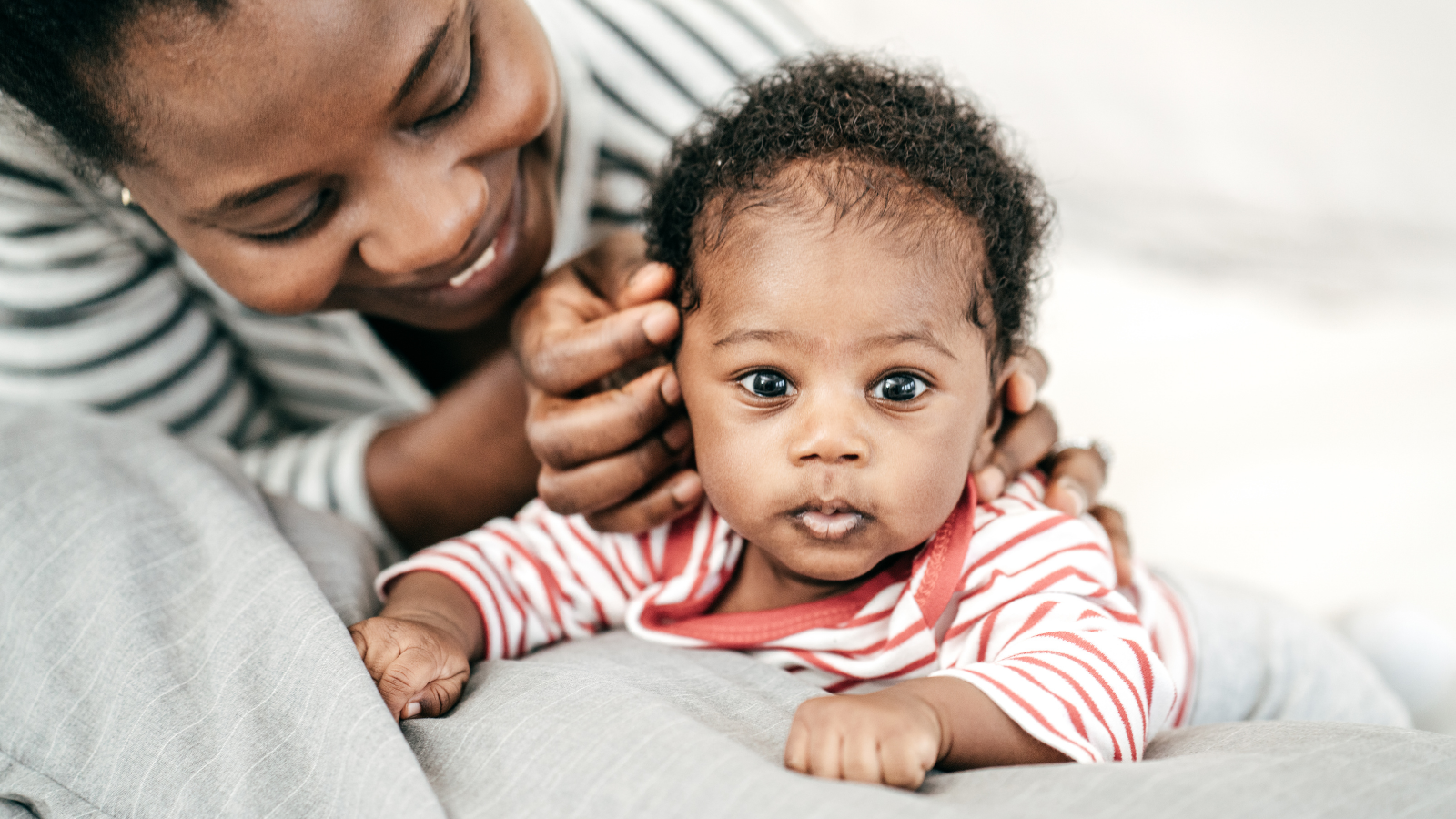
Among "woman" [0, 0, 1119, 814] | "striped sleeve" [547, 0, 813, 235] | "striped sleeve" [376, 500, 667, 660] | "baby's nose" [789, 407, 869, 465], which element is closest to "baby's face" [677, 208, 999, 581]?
"baby's nose" [789, 407, 869, 465]

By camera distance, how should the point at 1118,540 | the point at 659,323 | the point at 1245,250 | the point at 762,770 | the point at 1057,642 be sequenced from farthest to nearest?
the point at 1245,250
the point at 1118,540
the point at 659,323
the point at 1057,642
the point at 762,770

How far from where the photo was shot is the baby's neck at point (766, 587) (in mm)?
854

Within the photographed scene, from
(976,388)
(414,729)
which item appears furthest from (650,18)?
(414,729)

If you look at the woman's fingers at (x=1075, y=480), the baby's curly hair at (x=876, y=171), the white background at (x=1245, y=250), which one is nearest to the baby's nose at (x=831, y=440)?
the baby's curly hair at (x=876, y=171)

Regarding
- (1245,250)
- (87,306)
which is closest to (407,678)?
(87,306)

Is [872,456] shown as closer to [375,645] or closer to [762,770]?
[762,770]

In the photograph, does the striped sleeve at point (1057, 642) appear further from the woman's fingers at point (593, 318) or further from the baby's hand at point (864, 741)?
the woman's fingers at point (593, 318)

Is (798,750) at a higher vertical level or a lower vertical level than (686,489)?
lower

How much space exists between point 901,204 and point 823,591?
0.35 m

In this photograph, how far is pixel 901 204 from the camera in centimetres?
74

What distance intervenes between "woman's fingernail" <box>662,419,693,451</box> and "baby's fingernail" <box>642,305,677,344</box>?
10cm

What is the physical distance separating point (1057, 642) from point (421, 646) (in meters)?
0.48

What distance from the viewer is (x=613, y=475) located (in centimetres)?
86

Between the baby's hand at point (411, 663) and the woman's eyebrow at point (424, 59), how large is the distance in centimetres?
42
